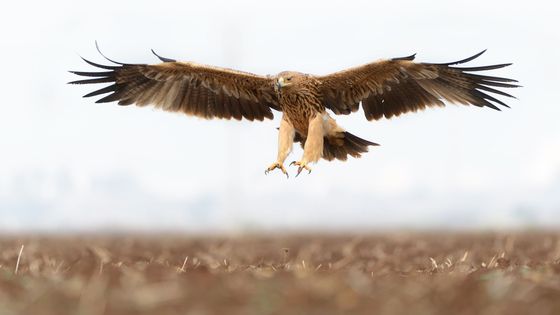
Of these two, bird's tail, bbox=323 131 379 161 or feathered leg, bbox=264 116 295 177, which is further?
bird's tail, bbox=323 131 379 161

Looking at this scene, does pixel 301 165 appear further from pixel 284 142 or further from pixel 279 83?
pixel 279 83

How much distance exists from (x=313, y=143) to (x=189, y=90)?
1.90m

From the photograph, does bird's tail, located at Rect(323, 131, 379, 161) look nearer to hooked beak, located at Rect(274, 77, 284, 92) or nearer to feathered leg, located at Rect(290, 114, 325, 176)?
feathered leg, located at Rect(290, 114, 325, 176)

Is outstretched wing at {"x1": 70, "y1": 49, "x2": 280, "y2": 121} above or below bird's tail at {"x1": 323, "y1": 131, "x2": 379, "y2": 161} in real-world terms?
above

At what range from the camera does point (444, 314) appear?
4109 millimetres

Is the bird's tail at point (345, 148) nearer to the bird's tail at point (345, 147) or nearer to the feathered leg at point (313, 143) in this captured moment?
the bird's tail at point (345, 147)

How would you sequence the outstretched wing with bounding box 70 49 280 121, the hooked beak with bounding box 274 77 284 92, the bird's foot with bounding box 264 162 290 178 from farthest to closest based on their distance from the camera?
the outstretched wing with bounding box 70 49 280 121 → the hooked beak with bounding box 274 77 284 92 → the bird's foot with bounding box 264 162 290 178

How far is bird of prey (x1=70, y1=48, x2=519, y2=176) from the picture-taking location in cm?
915

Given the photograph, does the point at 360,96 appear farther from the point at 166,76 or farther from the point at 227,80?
the point at 166,76

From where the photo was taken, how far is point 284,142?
9047 mm

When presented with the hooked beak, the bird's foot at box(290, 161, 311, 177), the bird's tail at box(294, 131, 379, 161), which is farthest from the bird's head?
the bird's foot at box(290, 161, 311, 177)

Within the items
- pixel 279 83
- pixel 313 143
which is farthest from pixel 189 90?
pixel 313 143

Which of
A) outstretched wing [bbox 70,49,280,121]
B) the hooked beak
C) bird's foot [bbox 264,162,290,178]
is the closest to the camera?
bird's foot [bbox 264,162,290,178]

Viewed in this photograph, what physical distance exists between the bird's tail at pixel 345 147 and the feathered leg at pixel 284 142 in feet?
1.80
